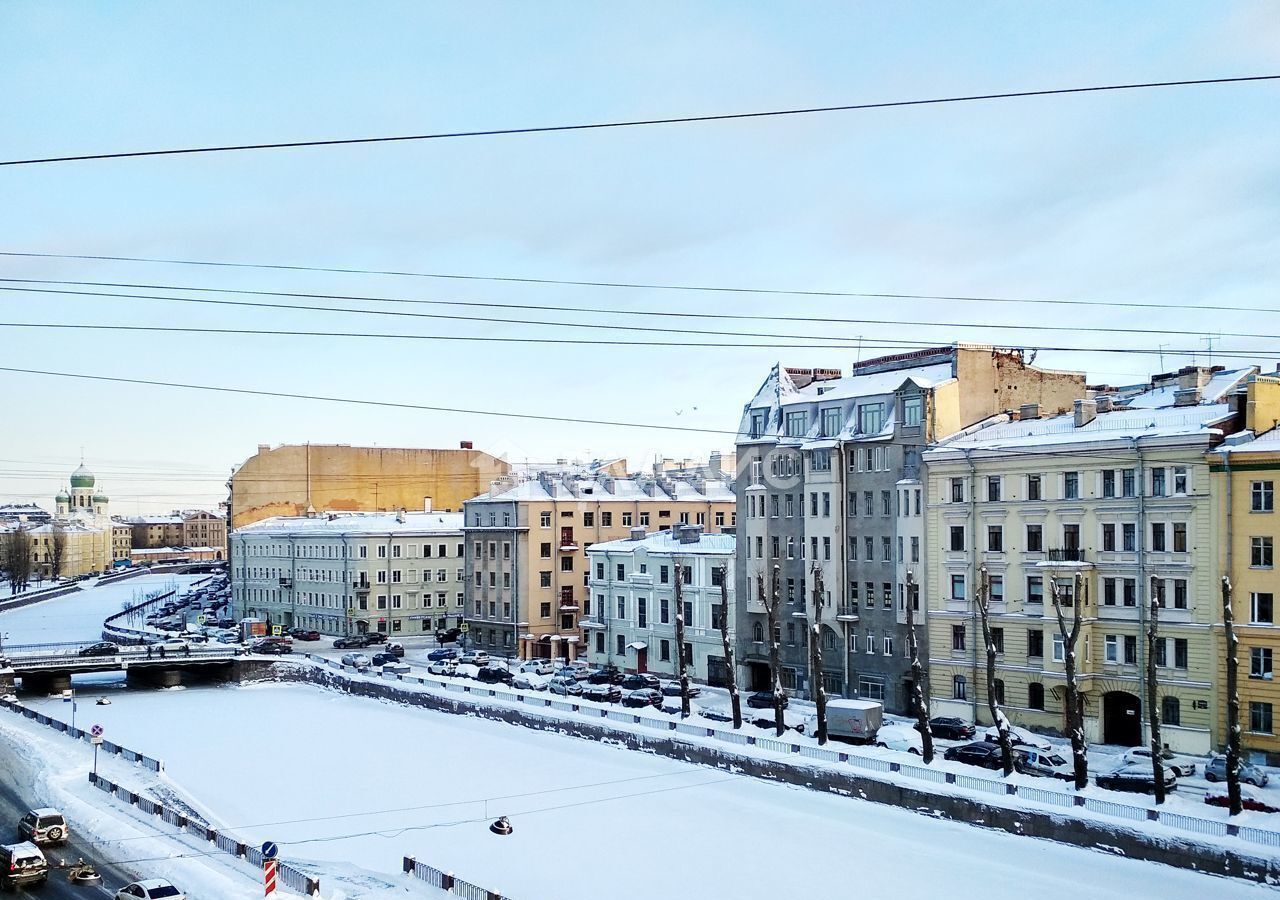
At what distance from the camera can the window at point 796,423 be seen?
52500 millimetres

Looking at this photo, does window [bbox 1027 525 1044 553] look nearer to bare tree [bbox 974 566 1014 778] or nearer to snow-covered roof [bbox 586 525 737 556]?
bare tree [bbox 974 566 1014 778]

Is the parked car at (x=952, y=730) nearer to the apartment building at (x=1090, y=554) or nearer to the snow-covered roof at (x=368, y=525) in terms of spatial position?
the apartment building at (x=1090, y=554)

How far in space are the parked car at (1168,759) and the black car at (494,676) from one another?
31.0 metres

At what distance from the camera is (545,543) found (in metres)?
71.8

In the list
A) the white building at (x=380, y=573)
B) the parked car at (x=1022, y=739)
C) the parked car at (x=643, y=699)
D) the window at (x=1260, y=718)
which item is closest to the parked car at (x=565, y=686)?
the parked car at (x=643, y=699)

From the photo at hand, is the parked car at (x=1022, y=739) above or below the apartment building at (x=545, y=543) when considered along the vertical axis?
below

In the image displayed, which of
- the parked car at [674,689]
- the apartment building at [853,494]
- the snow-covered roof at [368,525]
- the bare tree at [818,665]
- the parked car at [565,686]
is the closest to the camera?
the bare tree at [818,665]

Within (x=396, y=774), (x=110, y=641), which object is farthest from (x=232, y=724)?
(x=110, y=641)

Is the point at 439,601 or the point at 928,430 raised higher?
the point at 928,430

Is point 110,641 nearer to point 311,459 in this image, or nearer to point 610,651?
point 311,459

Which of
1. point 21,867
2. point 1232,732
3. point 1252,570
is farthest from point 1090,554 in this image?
point 21,867

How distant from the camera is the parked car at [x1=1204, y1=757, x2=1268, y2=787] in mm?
33656

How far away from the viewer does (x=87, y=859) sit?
96.8 ft

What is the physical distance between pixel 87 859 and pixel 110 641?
6201 cm
